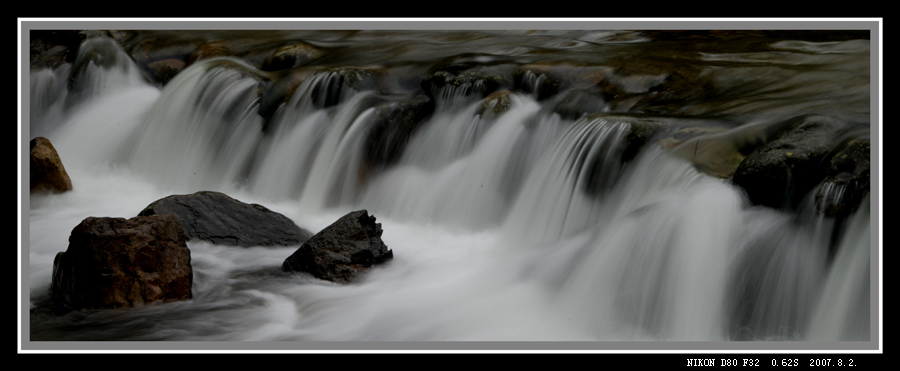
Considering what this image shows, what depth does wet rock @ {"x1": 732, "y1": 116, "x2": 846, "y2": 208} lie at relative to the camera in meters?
3.87

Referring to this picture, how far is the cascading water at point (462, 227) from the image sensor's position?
3719 mm

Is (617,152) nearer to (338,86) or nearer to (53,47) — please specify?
(338,86)

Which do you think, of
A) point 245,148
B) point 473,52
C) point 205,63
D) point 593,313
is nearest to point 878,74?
point 593,313

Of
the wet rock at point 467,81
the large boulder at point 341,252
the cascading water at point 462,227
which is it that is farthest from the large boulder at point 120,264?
the wet rock at point 467,81

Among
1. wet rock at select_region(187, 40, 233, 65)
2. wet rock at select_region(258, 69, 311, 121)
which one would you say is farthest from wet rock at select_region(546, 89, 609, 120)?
wet rock at select_region(187, 40, 233, 65)

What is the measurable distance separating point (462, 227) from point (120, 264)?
2.64 meters

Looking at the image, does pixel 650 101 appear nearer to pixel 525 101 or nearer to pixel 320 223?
pixel 525 101

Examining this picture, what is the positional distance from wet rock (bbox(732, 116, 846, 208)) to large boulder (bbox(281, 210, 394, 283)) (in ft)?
7.52

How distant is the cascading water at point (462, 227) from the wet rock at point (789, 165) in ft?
0.27

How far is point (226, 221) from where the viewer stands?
17.2ft

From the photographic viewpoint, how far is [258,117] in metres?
7.23

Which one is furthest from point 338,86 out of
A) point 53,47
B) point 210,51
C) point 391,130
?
point 53,47

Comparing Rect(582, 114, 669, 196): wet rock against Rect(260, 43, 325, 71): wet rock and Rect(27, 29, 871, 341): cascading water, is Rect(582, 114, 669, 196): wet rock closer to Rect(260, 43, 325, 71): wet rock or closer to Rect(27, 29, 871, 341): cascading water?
Rect(27, 29, 871, 341): cascading water

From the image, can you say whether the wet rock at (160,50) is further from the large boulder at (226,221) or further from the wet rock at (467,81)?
the large boulder at (226,221)
